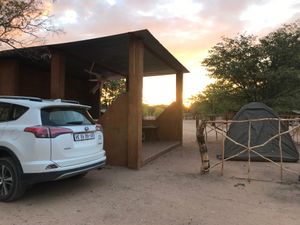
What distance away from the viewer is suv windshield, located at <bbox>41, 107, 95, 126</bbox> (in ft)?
18.2

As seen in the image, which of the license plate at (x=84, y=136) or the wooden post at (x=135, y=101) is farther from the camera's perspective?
the wooden post at (x=135, y=101)

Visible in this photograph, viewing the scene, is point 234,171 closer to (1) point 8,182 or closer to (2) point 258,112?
(2) point 258,112

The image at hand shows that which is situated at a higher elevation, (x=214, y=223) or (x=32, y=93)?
(x=32, y=93)

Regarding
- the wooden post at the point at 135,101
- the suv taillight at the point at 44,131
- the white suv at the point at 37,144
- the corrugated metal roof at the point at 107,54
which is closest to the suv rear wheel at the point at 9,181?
the white suv at the point at 37,144

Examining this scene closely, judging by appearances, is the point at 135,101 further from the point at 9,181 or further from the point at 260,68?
the point at 260,68

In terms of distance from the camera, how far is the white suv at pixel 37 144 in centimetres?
529

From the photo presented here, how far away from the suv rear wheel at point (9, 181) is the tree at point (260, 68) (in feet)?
39.8

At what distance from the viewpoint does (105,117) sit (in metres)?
9.02

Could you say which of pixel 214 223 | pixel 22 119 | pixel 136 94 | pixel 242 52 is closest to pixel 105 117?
pixel 136 94

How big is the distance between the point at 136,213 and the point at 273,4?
338 inches

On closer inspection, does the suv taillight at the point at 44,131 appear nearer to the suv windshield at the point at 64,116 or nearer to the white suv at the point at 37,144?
the white suv at the point at 37,144

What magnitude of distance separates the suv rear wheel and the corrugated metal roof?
3985 millimetres

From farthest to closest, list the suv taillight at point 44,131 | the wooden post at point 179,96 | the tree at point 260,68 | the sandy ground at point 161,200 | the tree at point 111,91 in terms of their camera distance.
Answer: the tree at point 111,91, the tree at point 260,68, the wooden post at point 179,96, the suv taillight at point 44,131, the sandy ground at point 161,200

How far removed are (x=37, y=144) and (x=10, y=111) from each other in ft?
3.25
